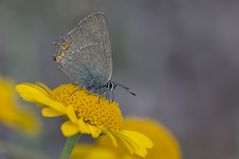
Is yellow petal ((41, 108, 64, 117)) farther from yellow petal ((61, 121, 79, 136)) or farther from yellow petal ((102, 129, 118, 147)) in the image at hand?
yellow petal ((102, 129, 118, 147))

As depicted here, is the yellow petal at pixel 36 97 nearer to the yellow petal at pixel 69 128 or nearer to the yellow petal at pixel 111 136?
the yellow petal at pixel 69 128

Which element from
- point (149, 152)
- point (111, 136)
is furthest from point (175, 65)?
point (111, 136)

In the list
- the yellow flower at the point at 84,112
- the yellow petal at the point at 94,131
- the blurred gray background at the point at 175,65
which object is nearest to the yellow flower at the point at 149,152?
the yellow flower at the point at 84,112

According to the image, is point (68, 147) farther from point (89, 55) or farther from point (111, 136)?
point (89, 55)

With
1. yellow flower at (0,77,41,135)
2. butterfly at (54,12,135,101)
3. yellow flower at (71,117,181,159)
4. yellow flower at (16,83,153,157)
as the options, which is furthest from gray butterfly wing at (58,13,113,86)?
yellow flower at (0,77,41,135)

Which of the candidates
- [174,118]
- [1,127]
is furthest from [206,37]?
[1,127]
